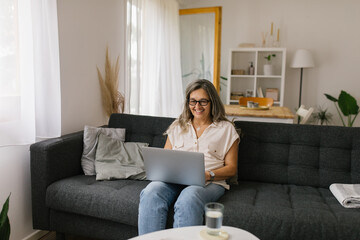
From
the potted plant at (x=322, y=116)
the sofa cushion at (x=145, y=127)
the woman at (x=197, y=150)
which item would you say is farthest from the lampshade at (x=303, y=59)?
the woman at (x=197, y=150)

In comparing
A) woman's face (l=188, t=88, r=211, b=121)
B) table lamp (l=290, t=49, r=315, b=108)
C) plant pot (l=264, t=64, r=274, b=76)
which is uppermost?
table lamp (l=290, t=49, r=315, b=108)

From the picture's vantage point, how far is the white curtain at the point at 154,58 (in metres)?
3.59

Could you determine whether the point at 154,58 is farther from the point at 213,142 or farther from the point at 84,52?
the point at 213,142

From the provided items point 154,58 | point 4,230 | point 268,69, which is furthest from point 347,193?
point 268,69

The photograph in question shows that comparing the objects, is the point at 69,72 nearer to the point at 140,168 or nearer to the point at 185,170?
the point at 140,168

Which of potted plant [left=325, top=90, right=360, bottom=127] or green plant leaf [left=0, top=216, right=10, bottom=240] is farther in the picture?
potted plant [left=325, top=90, right=360, bottom=127]

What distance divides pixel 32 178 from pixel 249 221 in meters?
1.37

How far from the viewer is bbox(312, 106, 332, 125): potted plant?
510cm

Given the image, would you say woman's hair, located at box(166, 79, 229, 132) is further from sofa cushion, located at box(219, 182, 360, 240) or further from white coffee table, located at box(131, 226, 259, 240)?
white coffee table, located at box(131, 226, 259, 240)

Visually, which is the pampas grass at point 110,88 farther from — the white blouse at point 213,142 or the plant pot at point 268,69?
the plant pot at point 268,69

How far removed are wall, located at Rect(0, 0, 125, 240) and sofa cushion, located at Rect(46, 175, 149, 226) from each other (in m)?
0.26

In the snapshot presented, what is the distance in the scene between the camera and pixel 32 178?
81.9 inches

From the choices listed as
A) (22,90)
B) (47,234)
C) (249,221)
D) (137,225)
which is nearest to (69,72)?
(22,90)

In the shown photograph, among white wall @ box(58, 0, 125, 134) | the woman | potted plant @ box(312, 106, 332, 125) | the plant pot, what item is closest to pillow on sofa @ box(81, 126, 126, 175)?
white wall @ box(58, 0, 125, 134)
